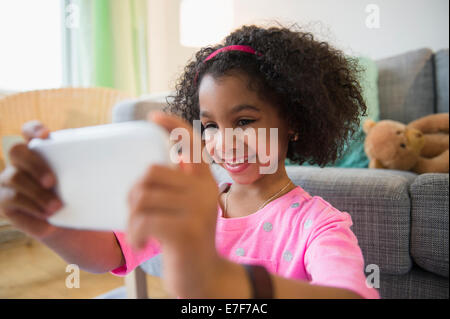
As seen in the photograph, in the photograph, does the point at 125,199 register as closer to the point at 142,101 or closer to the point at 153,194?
the point at 153,194

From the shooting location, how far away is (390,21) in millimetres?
1666

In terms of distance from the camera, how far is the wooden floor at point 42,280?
3.75 feet

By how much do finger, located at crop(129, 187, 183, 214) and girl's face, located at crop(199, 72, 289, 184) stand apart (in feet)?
1.02

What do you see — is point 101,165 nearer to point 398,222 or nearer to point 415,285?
point 398,222

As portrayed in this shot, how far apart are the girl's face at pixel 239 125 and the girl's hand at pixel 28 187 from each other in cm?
28

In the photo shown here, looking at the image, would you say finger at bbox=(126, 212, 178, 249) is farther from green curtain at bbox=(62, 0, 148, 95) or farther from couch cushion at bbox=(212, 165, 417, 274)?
green curtain at bbox=(62, 0, 148, 95)

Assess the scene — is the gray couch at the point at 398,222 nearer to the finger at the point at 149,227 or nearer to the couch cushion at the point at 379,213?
the couch cushion at the point at 379,213

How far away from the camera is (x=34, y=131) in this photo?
1.03ft

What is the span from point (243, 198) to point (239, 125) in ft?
0.51

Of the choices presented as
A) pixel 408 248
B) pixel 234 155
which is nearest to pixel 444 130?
pixel 408 248

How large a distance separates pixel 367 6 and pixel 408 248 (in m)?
1.44

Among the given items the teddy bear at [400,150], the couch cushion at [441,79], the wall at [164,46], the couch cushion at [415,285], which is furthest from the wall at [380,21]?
the couch cushion at [415,285]

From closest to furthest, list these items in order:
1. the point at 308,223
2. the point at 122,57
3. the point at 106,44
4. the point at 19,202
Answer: the point at 19,202
the point at 308,223
the point at 106,44
the point at 122,57

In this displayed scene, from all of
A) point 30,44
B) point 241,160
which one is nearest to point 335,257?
point 241,160
